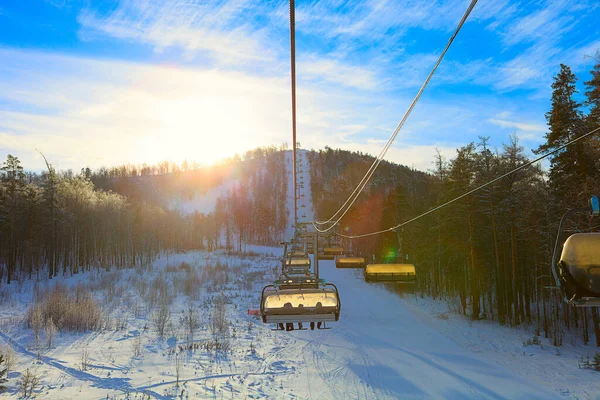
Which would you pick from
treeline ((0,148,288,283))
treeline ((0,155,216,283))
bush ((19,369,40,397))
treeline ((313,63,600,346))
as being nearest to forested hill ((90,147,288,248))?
treeline ((0,148,288,283))

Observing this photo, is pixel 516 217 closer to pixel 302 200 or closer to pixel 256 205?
pixel 256 205

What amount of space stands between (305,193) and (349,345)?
155 meters

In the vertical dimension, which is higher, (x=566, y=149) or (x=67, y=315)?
(x=566, y=149)

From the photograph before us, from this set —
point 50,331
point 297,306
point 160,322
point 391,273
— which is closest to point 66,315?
point 50,331

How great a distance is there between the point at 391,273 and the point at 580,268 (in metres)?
9.22

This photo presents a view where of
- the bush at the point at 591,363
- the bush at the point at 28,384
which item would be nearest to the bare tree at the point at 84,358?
the bush at the point at 28,384

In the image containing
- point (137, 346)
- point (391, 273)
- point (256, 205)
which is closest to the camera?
point (391, 273)

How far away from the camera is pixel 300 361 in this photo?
20.5 m

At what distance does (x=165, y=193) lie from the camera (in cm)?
18062

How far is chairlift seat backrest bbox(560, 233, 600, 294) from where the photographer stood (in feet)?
17.6

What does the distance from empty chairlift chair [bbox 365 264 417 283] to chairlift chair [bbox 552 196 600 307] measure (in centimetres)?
A: 887

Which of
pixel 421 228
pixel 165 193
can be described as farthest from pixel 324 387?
pixel 165 193

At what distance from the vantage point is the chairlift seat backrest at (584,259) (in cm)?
536

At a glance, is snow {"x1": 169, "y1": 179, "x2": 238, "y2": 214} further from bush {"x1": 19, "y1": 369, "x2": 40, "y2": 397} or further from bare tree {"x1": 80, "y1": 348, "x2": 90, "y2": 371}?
bush {"x1": 19, "y1": 369, "x2": 40, "y2": 397}
